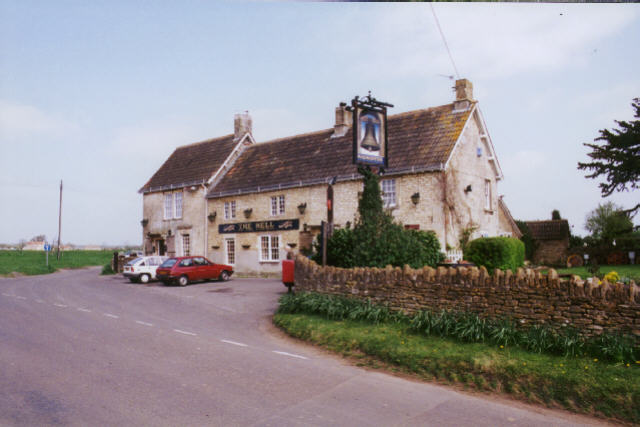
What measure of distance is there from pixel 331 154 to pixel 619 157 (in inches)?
780

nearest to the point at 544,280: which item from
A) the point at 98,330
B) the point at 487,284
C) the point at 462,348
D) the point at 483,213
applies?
the point at 487,284

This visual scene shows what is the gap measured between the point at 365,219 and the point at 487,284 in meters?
5.40

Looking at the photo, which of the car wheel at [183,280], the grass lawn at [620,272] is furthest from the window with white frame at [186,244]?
the grass lawn at [620,272]

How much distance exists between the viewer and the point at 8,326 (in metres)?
13.5

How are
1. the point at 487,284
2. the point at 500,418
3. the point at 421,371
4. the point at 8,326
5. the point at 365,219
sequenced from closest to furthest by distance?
the point at 500,418 < the point at 421,371 < the point at 487,284 < the point at 8,326 < the point at 365,219

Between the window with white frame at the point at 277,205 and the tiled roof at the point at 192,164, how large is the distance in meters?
6.44

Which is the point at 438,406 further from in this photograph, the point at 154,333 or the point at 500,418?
the point at 154,333

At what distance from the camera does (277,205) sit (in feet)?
104

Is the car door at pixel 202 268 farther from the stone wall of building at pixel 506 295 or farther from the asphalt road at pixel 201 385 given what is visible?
the stone wall of building at pixel 506 295

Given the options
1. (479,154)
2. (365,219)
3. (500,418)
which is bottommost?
A: (500,418)

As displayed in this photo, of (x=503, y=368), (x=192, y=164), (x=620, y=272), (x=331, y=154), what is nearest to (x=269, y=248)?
(x=331, y=154)

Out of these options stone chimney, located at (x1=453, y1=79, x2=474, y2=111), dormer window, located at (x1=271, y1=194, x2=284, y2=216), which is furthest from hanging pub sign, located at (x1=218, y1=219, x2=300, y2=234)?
stone chimney, located at (x1=453, y1=79, x2=474, y2=111)

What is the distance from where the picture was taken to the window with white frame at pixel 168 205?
38297mm

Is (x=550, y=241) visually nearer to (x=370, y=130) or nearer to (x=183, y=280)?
(x=183, y=280)
